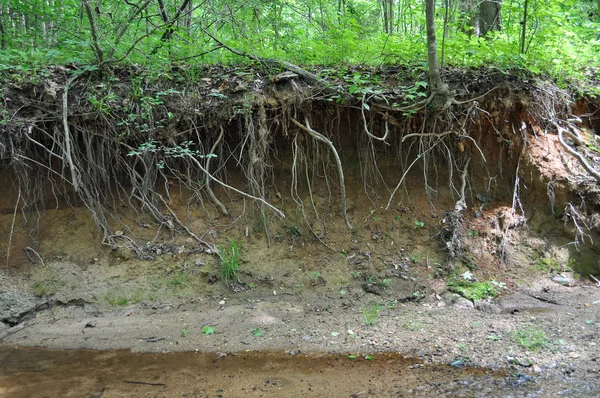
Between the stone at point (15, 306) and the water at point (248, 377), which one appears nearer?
the water at point (248, 377)

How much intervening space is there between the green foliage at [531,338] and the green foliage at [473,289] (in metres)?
0.89

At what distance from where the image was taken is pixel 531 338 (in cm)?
391

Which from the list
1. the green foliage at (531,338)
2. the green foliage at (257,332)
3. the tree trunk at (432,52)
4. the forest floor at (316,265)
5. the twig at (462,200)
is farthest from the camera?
the twig at (462,200)

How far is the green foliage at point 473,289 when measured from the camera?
5.01m

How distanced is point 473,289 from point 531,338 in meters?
1.21

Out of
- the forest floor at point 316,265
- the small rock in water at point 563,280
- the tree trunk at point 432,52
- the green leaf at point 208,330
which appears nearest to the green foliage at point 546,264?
the forest floor at point 316,265

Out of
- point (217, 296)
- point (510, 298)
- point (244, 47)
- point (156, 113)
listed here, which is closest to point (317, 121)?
point (244, 47)

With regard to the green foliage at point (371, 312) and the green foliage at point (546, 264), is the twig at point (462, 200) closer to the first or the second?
the green foliage at point (546, 264)

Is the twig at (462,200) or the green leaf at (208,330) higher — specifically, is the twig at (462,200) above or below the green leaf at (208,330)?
above

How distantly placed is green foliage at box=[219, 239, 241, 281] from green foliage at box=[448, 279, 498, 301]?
2.68 meters

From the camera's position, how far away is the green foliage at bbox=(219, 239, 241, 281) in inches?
210

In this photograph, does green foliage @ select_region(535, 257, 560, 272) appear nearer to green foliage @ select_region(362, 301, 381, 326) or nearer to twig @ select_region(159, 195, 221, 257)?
green foliage @ select_region(362, 301, 381, 326)

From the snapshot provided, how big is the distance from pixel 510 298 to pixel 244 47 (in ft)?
15.2

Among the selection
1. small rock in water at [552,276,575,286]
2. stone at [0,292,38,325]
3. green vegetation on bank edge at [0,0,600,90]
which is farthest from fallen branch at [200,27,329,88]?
stone at [0,292,38,325]
